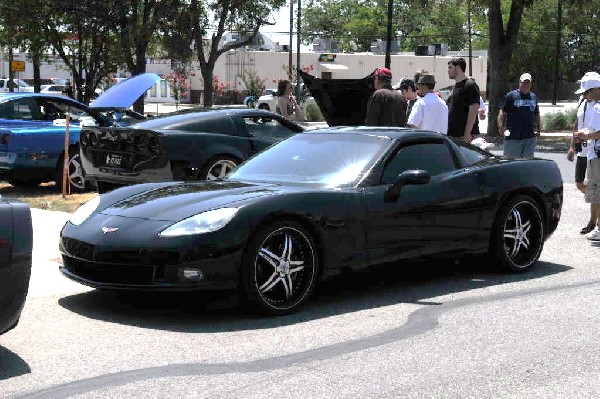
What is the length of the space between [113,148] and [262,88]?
42.5m

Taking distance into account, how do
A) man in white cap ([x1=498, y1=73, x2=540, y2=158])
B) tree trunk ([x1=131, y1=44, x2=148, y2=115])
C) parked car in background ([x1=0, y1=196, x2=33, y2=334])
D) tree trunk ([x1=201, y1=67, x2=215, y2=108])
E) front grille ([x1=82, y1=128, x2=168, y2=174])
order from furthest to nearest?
A: tree trunk ([x1=201, y1=67, x2=215, y2=108]) < tree trunk ([x1=131, y1=44, x2=148, y2=115]) < man in white cap ([x1=498, y1=73, x2=540, y2=158]) < front grille ([x1=82, y1=128, x2=168, y2=174]) < parked car in background ([x1=0, y1=196, x2=33, y2=334])

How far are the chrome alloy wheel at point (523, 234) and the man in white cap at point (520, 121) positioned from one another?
4.38 metres

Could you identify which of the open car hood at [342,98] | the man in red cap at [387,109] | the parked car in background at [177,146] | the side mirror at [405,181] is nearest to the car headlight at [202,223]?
the side mirror at [405,181]

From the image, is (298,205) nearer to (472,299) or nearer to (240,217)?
(240,217)

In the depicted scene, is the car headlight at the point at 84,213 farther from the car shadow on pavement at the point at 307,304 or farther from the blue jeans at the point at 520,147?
the blue jeans at the point at 520,147

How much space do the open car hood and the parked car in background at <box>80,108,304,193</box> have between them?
317 cm

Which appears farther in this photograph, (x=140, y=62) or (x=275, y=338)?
(x=140, y=62)

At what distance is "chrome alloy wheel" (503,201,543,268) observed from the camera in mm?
8266

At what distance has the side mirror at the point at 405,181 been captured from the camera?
725 centimetres

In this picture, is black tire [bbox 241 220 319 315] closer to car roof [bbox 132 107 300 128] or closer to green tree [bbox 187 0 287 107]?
car roof [bbox 132 107 300 128]

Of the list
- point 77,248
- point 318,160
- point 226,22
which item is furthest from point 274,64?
point 77,248

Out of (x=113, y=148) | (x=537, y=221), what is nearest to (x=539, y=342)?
(x=537, y=221)

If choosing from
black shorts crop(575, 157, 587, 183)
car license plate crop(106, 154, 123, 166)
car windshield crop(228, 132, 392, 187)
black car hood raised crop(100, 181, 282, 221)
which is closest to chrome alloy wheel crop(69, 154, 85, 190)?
car license plate crop(106, 154, 123, 166)

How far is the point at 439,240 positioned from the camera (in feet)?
25.0
